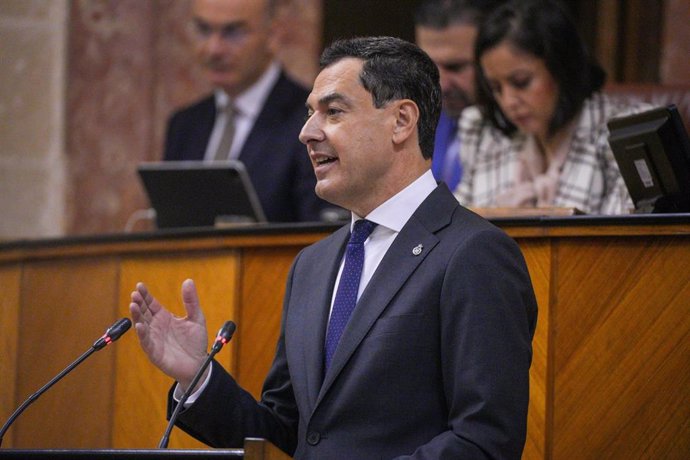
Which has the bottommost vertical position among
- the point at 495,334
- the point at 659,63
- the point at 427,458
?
the point at 427,458

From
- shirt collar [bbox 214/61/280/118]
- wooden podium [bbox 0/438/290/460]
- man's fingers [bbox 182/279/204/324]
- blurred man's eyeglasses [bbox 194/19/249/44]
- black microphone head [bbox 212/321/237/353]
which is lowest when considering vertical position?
wooden podium [bbox 0/438/290/460]

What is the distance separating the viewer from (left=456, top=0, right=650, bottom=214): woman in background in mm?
4504

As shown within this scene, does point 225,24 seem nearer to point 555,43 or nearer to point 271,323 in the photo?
point 555,43

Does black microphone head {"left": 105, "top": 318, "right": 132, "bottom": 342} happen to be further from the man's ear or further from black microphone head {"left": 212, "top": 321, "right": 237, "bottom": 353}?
the man's ear

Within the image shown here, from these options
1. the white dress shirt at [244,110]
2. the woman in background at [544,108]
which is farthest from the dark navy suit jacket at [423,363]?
the white dress shirt at [244,110]

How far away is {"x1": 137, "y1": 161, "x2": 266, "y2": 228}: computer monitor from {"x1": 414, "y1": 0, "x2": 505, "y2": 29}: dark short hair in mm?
1201

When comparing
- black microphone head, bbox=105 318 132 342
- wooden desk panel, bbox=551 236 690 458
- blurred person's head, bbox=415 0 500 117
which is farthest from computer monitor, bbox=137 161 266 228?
black microphone head, bbox=105 318 132 342

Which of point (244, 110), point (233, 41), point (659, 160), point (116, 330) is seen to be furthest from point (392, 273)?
point (233, 41)

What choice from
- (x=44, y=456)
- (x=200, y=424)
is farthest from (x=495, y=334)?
(x=44, y=456)

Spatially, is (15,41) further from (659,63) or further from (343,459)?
(343,459)

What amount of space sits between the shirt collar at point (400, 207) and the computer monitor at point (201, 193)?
1797 mm

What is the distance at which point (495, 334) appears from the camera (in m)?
2.61

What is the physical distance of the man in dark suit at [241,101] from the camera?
227 inches

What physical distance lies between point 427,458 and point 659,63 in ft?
15.4
